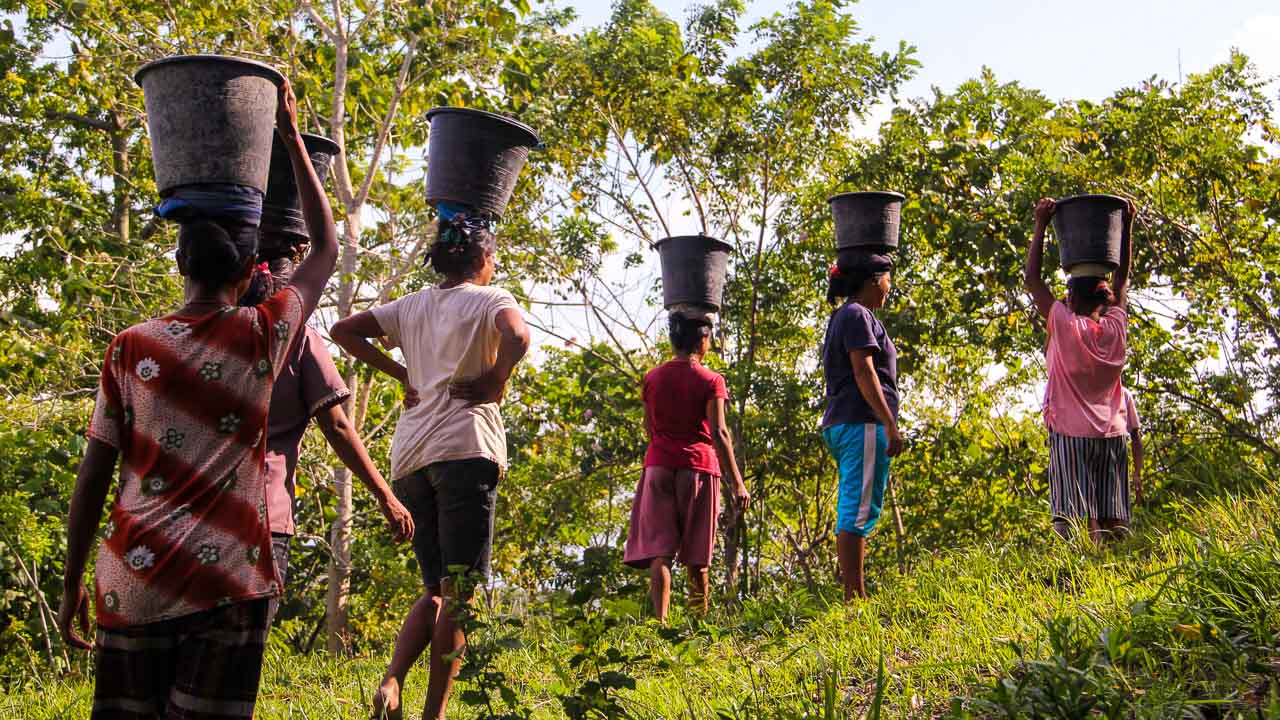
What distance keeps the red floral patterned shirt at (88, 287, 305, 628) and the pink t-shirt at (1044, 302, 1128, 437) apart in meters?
3.94

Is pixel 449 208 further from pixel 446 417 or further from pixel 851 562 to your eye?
pixel 851 562

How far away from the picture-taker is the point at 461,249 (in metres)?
3.98

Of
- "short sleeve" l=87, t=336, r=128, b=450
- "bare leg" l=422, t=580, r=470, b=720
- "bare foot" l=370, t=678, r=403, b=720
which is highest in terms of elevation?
"short sleeve" l=87, t=336, r=128, b=450

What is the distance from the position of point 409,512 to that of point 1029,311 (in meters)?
6.31

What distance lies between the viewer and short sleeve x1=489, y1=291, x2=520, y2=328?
3.72 meters

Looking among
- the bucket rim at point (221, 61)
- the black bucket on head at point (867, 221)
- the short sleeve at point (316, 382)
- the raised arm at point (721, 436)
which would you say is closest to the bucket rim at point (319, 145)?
the short sleeve at point (316, 382)

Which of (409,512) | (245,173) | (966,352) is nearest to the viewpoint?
(245,173)

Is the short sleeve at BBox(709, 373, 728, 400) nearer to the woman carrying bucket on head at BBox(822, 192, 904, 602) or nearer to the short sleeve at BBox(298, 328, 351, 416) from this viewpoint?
the woman carrying bucket on head at BBox(822, 192, 904, 602)

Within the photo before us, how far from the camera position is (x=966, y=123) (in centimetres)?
848

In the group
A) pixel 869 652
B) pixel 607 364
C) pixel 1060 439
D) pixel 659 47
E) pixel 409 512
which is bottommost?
pixel 869 652

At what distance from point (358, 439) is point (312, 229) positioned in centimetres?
95

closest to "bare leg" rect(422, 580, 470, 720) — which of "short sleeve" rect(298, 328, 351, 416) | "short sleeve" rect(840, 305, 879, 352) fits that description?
"short sleeve" rect(298, 328, 351, 416)

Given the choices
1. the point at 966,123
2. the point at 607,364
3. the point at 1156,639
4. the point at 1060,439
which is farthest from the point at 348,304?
the point at 1156,639

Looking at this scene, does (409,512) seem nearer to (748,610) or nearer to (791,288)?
(748,610)
